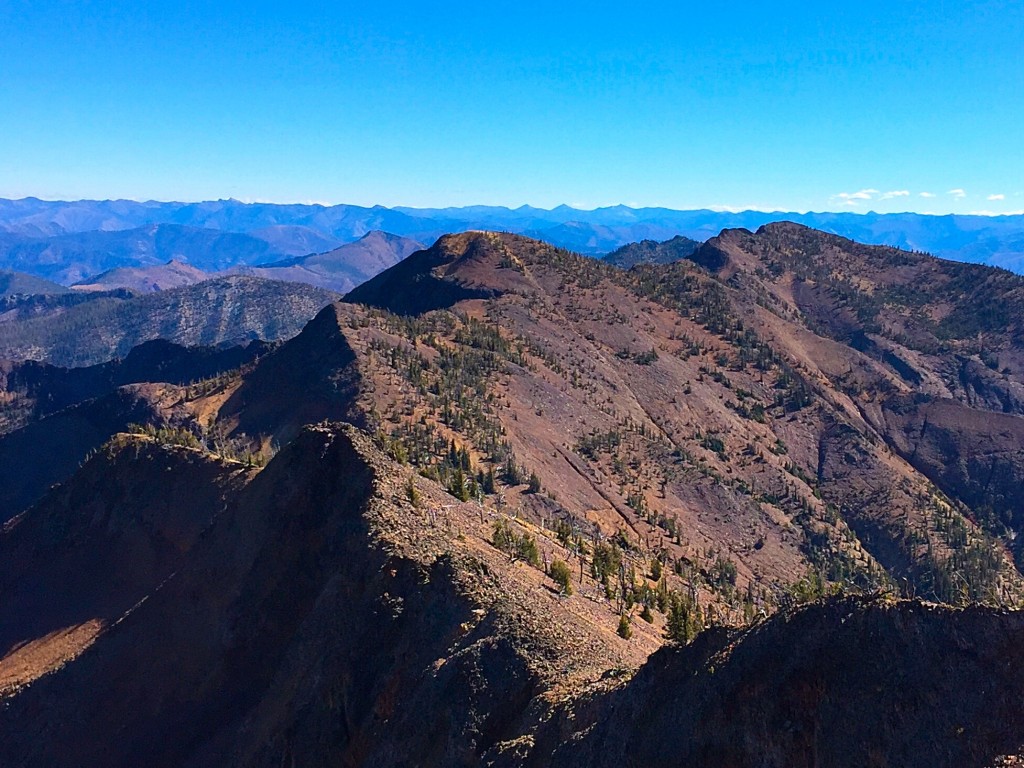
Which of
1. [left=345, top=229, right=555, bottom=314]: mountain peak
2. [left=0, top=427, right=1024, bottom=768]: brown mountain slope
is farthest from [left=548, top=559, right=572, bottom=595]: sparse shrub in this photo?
[left=345, top=229, right=555, bottom=314]: mountain peak

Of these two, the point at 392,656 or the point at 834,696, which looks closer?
the point at 834,696

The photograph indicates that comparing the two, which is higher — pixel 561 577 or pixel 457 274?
pixel 457 274

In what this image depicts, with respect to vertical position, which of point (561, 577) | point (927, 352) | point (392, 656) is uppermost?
point (392, 656)

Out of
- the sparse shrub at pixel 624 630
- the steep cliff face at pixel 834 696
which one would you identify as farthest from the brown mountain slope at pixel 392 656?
the sparse shrub at pixel 624 630

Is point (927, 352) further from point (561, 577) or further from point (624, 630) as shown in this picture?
point (624, 630)

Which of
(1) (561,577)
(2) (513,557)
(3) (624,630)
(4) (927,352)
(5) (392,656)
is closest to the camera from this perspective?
(5) (392,656)

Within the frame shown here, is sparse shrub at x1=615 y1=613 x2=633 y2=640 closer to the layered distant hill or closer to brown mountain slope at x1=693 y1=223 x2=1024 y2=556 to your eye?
the layered distant hill

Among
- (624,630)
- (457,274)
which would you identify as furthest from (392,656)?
(457,274)

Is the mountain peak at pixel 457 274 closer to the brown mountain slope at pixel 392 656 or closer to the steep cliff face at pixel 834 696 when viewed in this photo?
the brown mountain slope at pixel 392 656
